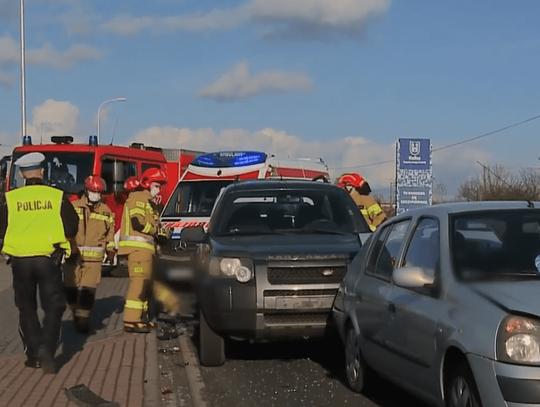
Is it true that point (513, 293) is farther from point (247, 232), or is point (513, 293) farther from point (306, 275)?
point (247, 232)

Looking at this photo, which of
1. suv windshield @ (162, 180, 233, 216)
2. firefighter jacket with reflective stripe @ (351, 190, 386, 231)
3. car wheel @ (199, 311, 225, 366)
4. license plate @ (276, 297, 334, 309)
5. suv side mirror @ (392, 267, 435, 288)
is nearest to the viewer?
suv side mirror @ (392, 267, 435, 288)

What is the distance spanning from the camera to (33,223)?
8.37 m

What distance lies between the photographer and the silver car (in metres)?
4.95

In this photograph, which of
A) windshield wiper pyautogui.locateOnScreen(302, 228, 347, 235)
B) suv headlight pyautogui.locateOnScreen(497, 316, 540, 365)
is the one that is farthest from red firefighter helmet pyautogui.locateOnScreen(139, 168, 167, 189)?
suv headlight pyautogui.locateOnScreen(497, 316, 540, 365)

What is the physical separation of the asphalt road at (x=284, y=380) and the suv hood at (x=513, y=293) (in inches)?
72.3

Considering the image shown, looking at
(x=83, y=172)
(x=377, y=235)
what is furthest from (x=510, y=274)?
(x=83, y=172)

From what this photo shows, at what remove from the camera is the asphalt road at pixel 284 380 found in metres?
7.37

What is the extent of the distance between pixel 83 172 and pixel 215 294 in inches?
462

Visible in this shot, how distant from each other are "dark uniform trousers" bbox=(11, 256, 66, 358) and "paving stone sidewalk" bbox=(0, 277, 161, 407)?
1.08 ft

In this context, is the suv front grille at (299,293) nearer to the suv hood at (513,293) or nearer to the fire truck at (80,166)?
the suv hood at (513,293)

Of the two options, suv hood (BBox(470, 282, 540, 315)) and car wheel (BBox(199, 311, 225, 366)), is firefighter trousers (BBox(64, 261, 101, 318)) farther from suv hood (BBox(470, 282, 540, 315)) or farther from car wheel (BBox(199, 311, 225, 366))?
suv hood (BBox(470, 282, 540, 315))

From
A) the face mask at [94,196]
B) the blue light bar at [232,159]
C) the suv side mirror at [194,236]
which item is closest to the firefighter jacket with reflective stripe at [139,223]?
the face mask at [94,196]

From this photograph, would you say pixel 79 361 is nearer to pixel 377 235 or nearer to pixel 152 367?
pixel 152 367

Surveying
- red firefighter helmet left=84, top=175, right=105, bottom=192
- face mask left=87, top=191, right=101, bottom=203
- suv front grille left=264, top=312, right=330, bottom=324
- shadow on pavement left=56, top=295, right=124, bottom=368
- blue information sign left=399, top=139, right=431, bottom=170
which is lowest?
shadow on pavement left=56, top=295, right=124, bottom=368
